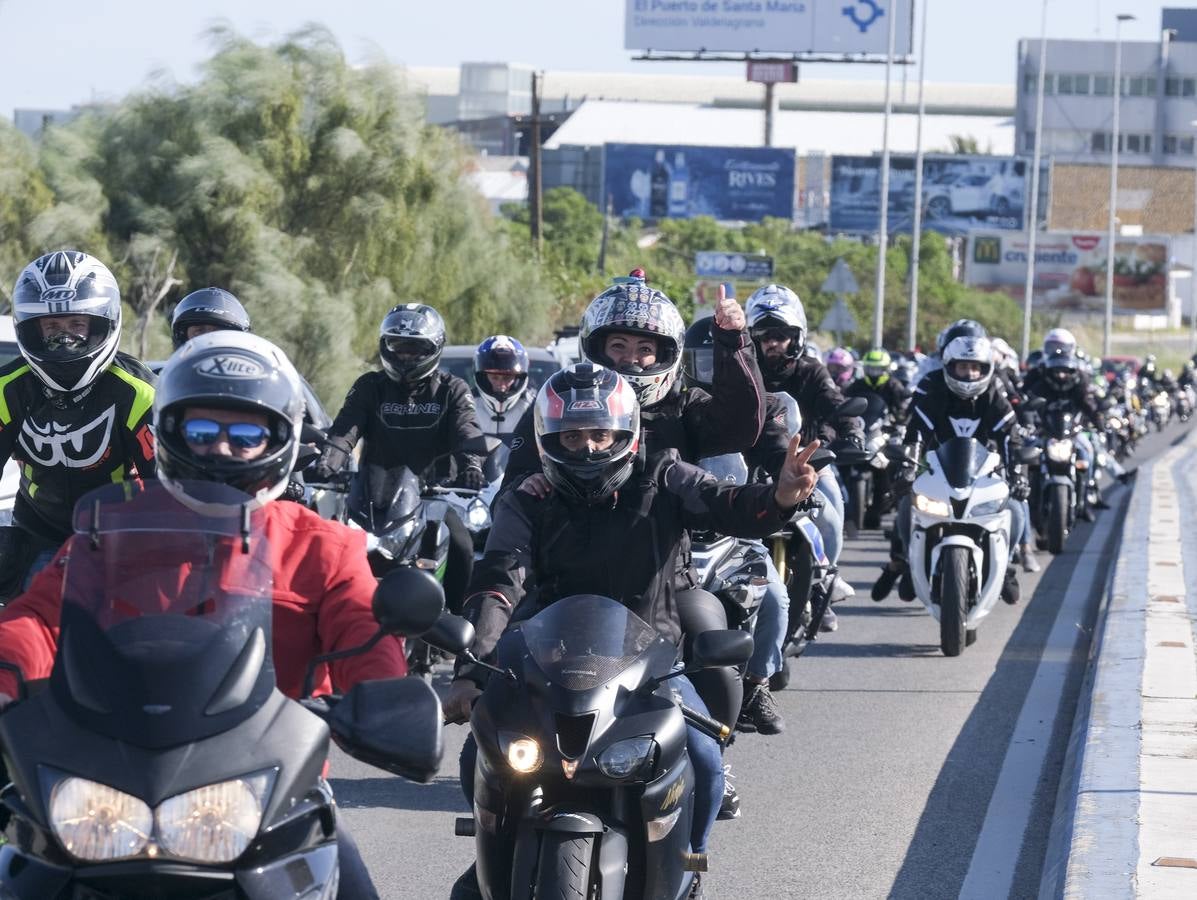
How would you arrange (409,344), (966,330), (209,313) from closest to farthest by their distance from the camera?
(209,313)
(409,344)
(966,330)

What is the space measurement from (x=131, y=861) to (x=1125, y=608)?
9.82 m

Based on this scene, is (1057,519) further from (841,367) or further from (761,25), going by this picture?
(761,25)

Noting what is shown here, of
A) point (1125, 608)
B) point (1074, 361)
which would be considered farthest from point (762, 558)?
point (1074, 361)

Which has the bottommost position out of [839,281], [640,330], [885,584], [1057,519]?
[1057,519]

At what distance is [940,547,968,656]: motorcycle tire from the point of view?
11.9m

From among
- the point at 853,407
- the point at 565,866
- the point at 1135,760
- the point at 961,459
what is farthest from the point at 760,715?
the point at 961,459

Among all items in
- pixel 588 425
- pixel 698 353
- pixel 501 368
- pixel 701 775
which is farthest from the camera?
pixel 501 368

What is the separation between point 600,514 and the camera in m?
5.99

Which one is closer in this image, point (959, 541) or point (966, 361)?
point (959, 541)

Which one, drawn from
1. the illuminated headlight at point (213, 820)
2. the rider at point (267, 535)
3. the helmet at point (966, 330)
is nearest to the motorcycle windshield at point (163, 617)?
the illuminated headlight at point (213, 820)

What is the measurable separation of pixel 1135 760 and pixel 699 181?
69.3m

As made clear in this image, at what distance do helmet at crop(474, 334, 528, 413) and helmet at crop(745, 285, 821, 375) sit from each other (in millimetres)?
2146

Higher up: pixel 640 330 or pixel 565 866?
pixel 640 330

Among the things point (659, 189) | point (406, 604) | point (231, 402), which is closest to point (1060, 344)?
point (231, 402)
